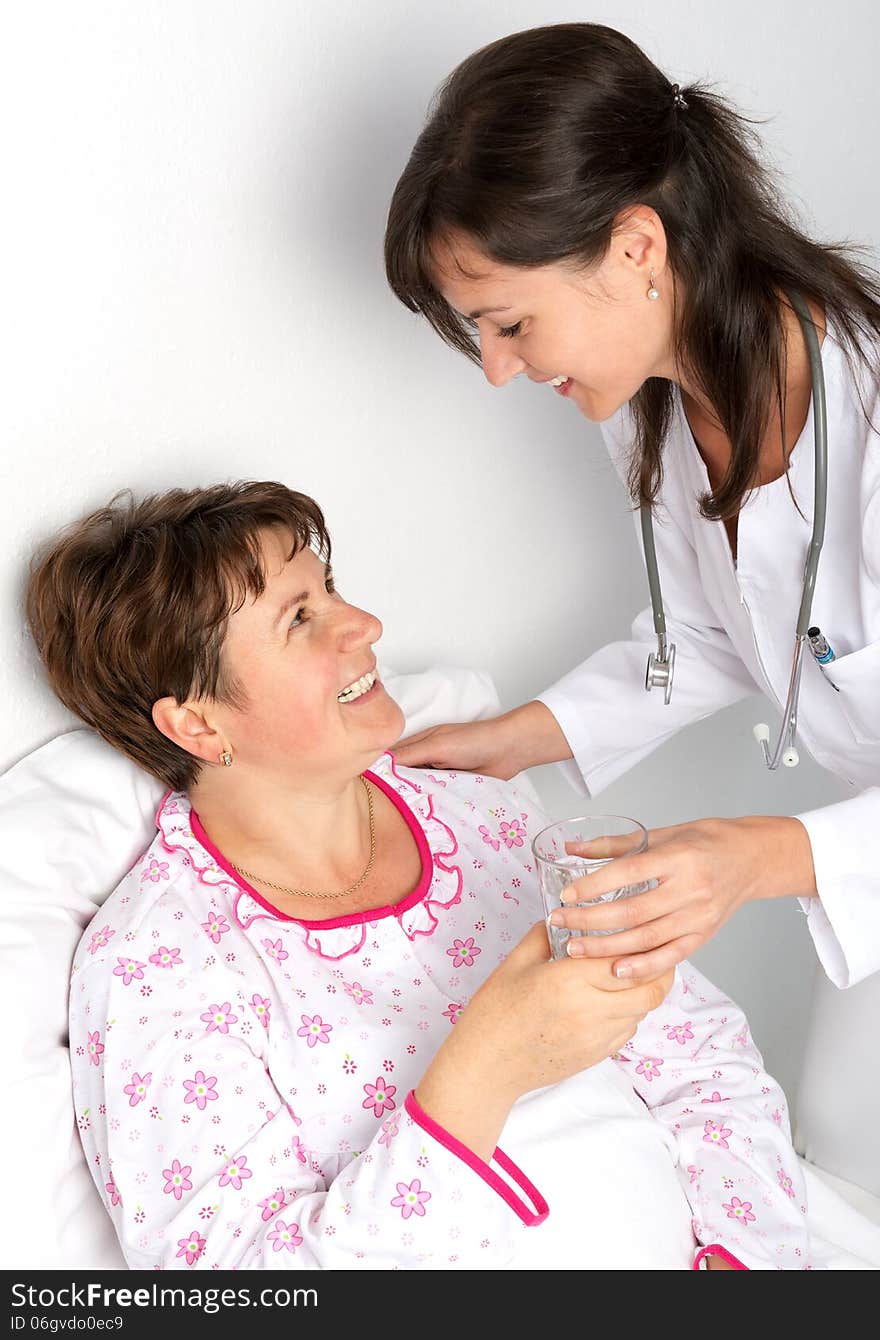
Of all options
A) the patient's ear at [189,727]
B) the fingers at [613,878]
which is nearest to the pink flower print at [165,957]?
the patient's ear at [189,727]

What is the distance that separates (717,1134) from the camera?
1542 mm

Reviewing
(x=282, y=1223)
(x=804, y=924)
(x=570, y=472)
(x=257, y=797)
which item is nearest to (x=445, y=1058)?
(x=282, y=1223)

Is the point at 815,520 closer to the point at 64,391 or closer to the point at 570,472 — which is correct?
the point at 570,472

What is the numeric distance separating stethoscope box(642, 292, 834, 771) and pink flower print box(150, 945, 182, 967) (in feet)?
2.34

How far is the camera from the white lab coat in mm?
1520

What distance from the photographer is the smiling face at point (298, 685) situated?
4.88ft

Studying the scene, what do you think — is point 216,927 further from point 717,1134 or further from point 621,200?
point 621,200

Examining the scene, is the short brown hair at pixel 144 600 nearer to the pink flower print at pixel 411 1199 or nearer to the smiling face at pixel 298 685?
the smiling face at pixel 298 685

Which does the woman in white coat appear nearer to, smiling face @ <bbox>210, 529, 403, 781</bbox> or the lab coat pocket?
the lab coat pocket

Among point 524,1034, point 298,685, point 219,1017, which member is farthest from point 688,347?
point 219,1017

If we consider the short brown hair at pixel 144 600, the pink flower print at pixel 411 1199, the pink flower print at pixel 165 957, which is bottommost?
the pink flower print at pixel 411 1199

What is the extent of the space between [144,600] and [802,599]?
75 centimetres

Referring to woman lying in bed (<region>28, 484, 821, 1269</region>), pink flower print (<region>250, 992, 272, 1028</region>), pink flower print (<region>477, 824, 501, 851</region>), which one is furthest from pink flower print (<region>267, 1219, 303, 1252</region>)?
pink flower print (<region>477, 824, 501, 851</region>)

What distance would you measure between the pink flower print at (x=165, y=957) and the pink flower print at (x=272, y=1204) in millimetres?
252
